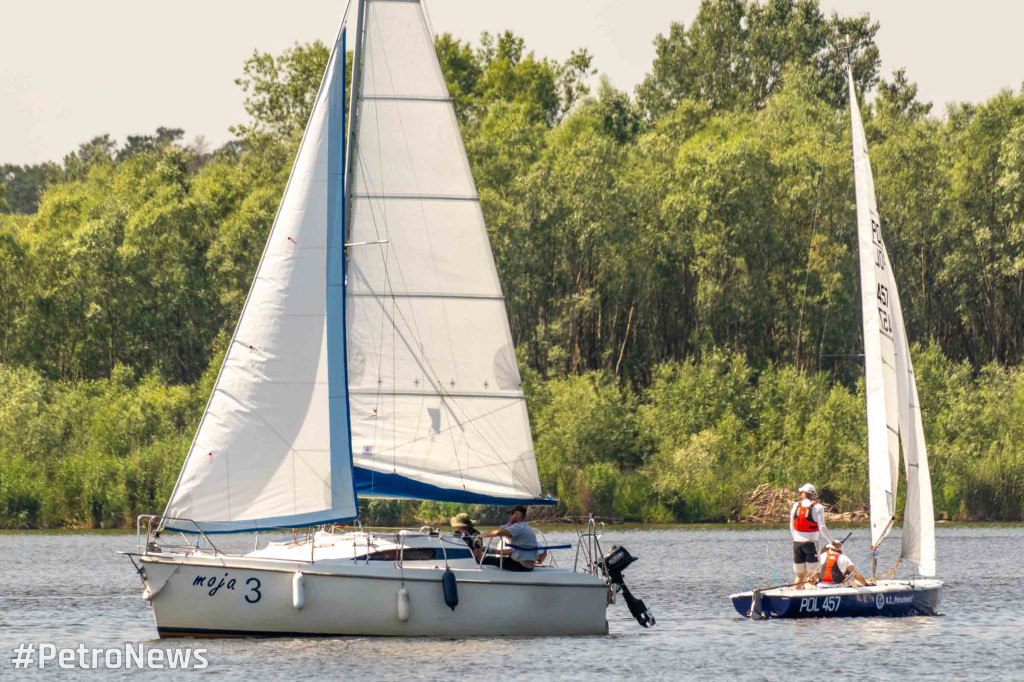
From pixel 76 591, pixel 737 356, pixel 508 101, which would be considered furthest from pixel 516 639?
pixel 508 101

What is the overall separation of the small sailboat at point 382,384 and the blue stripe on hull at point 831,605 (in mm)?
3538

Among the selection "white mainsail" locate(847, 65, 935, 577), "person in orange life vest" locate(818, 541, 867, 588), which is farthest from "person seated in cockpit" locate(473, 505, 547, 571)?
"white mainsail" locate(847, 65, 935, 577)

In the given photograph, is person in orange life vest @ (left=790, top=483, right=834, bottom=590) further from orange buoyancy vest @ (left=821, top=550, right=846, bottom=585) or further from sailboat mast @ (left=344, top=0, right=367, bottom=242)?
sailboat mast @ (left=344, top=0, right=367, bottom=242)

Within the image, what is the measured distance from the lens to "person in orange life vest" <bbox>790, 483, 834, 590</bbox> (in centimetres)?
3278

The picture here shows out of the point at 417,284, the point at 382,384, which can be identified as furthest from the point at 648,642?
the point at 417,284

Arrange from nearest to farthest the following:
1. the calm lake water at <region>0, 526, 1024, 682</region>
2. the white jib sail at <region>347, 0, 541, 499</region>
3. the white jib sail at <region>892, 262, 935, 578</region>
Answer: the calm lake water at <region>0, 526, 1024, 682</region> < the white jib sail at <region>347, 0, 541, 499</region> < the white jib sail at <region>892, 262, 935, 578</region>

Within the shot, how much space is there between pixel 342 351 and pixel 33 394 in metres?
50.2

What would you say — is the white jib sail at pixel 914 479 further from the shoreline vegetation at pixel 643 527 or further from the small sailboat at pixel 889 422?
the shoreline vegetation at pixel 643 527

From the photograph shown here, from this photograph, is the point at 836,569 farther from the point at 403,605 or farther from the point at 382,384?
the point at 382,384

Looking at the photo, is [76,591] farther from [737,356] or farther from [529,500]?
[737,356]

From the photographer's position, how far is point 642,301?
8625 cm

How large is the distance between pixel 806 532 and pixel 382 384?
27.8 ft

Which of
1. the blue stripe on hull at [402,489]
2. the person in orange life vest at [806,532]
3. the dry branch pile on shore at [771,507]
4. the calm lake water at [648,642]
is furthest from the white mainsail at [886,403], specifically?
the dry branch pile on shore at [771,507]

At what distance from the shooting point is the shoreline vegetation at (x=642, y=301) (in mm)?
70312
